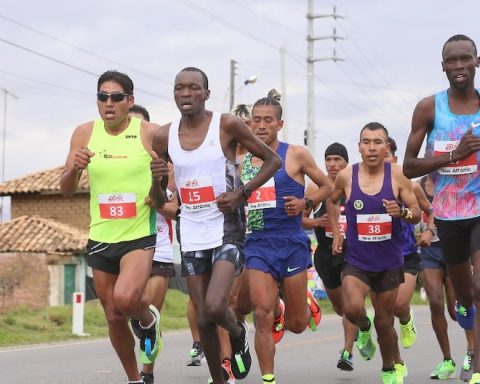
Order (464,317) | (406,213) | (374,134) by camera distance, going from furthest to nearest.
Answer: (464,317) → (374,134) → (406,213)

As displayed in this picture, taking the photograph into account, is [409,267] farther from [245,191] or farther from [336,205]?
[245,191]

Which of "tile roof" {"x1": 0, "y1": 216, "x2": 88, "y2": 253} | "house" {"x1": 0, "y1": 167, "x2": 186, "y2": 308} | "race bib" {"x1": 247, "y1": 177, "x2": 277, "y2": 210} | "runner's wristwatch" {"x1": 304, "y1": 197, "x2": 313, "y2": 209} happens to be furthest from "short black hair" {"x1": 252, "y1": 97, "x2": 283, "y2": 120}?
"tile roof" {"x1": 0, "y1": 216, "x2": 88, "y2": 253}

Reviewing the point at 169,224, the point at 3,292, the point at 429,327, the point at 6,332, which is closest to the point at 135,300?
the point at 169,224

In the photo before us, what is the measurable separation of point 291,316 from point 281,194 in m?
1.08

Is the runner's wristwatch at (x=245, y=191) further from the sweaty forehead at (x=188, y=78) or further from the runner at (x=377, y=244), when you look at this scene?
the runner at (x=377, y=244)

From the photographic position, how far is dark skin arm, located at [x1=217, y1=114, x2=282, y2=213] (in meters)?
8.20

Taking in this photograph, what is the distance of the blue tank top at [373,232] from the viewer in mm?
10164

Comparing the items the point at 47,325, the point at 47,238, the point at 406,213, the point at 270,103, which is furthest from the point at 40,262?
the point at 406,213

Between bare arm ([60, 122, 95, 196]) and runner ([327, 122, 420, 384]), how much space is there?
2.64 meters

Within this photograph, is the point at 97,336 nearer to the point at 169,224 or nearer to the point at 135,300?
the point at 169,224

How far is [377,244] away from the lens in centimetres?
1023

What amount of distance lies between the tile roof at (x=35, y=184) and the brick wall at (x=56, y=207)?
0.47 metres

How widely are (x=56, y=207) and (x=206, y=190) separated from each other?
43.1 meters

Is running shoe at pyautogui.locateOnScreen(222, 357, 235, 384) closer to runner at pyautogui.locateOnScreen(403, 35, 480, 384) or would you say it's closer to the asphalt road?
the asphalt road
